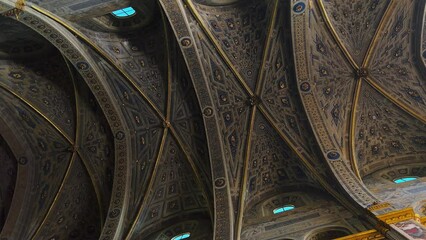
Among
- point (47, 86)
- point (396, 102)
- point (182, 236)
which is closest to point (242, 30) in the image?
point (396, 102)

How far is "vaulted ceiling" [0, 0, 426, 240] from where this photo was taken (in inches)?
511

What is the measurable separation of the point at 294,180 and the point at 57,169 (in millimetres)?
8374

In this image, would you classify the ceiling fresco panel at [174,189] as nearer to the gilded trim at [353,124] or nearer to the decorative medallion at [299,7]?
the gilded trim at [353,124]

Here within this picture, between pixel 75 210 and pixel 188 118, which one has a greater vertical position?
pixel 188 118

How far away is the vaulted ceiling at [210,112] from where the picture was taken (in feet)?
42.6

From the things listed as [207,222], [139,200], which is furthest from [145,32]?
[207,222]

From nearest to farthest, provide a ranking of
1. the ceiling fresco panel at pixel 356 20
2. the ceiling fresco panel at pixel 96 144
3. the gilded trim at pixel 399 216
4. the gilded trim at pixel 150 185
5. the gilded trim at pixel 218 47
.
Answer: the gilded trim at pixel 399 216
the gilded trim at pixel 218 47
the gilded trim at pixel 150 185
the ceiling fresco panel at pixel 356 20
the ceiling fresco panel at pixel 96 144

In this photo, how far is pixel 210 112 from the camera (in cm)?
1367

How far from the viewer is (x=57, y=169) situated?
15141 mm

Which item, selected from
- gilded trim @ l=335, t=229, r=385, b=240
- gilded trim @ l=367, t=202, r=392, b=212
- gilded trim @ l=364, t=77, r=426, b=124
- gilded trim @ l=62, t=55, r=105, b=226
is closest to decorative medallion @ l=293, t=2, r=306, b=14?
gilded trim @ l=364, t=77, r=426, b=124

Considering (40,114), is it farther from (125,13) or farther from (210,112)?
(210,112)

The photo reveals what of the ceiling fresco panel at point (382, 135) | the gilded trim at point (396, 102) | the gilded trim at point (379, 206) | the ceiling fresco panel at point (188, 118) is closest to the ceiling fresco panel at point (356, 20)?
the gilded trim at point (396, 102)

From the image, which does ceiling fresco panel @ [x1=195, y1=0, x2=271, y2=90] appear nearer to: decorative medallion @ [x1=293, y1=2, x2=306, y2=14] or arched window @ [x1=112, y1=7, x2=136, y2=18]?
decorative medallion @ [x1=293, y1=2, x2=306, y2=14]

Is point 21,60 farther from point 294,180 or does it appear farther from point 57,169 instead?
point 294,180
